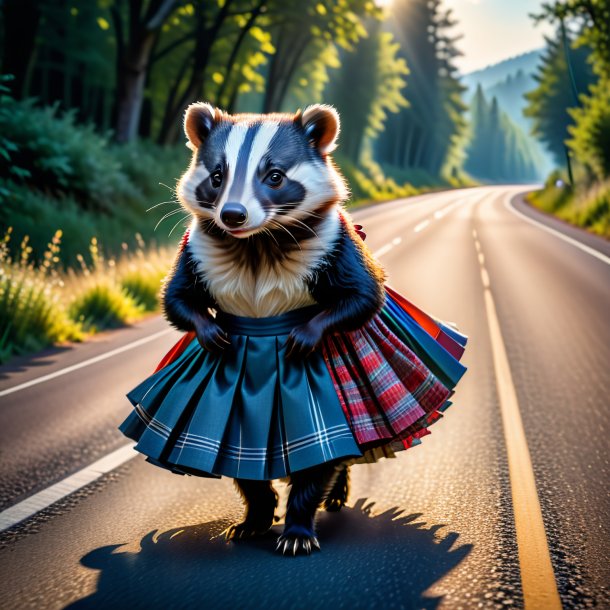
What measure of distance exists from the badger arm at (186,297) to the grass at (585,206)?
64.2 ft

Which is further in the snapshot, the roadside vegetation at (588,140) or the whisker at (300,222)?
the roadside vegetation at (588,140)

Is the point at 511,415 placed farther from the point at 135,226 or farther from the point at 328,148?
the point at 135,226

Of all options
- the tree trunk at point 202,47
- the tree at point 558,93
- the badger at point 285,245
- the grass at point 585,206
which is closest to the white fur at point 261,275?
the badger at point 285,245

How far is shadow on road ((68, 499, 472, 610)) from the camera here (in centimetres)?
298

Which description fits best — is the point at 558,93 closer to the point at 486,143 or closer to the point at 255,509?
the point at 255,509

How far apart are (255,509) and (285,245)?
1.22 metres

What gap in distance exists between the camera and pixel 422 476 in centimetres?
506

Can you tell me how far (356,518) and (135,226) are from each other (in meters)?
15.7

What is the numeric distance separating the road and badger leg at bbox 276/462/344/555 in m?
0.08

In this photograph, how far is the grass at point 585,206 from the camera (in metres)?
23.4

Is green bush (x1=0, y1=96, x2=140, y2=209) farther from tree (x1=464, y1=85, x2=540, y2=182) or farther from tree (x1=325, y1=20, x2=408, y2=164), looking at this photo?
tree (x1=464, y1=85, x2=540, y2=182)

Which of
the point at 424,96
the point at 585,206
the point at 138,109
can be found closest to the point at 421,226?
the point at 585,206

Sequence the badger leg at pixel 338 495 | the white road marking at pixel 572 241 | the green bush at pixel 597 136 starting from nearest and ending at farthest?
the badger leg at pixel 338 495 → the white road marking at pixel 572 241 → the green bush at pixel 597 136

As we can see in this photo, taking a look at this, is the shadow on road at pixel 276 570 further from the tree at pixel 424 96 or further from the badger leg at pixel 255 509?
the tree at pixel 424 96
